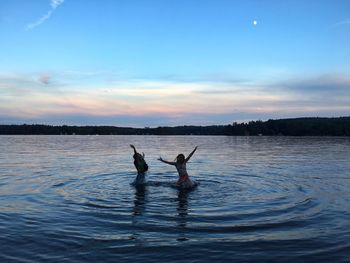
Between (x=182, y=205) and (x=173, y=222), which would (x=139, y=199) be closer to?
(x=182, y=205)

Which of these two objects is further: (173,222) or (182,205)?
(182,205)

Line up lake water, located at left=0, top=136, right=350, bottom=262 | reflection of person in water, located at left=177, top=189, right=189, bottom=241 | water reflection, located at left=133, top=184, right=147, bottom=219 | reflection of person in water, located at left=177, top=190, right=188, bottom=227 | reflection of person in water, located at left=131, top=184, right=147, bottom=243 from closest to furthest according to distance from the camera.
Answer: lake water, located at left=0, top=136, right=350, bottom=262 < reflection of person in water, located at left=131, top=184, right=147, bottom=243 < reflection of person in water, located at left=177, top=189, right=189, bottom=241 < reflection of person in water, located at left=177, top=190, right=188, bottom=227 < water reflection, located at left=133, top=184, right=147, bottom=219

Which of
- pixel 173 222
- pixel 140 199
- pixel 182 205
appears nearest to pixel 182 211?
pixel 182 205

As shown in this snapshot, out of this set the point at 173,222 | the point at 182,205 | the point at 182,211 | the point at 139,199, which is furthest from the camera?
the point at 139,199

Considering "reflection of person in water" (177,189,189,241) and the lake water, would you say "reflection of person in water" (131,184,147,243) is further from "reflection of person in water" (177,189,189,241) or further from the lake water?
"reflection of person in water" (177,189,189,241)

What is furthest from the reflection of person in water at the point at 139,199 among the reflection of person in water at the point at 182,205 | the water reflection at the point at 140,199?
the reflection of person in water at the point at 182,205

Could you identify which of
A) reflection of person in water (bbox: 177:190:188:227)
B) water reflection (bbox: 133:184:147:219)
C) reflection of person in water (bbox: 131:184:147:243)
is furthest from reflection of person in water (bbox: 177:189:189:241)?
water reflection (bbox: 133:184:147:219)

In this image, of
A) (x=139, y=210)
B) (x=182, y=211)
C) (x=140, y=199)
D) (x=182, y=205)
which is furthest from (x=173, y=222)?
(x=140, y=199)

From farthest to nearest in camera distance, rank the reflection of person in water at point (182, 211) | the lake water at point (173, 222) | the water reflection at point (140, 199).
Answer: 1. the water reflection at point (140, 199)
2. the reflection of person in water at point (182, 211)
3. the lake water at point (173, 222)

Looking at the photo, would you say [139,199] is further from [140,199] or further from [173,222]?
[173,222]

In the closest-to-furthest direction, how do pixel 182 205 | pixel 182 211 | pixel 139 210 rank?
pixel 182 211 < pixel 139 210 < pixel 182 205

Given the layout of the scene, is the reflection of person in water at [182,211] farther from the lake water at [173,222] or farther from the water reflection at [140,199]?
the water reflection at [140,199]

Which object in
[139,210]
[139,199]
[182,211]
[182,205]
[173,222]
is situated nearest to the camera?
[173,222]

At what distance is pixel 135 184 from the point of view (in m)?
20.8
